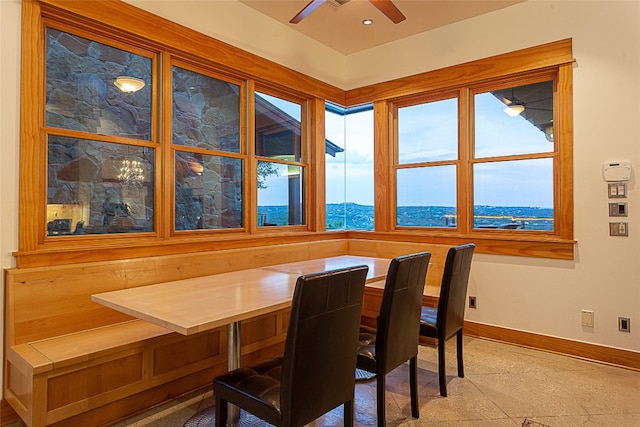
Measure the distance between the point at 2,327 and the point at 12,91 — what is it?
131 cm

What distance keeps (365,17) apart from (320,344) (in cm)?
330

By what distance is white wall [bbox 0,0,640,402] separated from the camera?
9.69ft

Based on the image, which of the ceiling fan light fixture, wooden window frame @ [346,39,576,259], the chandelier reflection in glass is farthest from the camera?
the ceiling fan light fixture

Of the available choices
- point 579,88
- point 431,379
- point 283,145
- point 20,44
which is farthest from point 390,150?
point 20,44

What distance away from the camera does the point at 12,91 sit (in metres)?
2.21

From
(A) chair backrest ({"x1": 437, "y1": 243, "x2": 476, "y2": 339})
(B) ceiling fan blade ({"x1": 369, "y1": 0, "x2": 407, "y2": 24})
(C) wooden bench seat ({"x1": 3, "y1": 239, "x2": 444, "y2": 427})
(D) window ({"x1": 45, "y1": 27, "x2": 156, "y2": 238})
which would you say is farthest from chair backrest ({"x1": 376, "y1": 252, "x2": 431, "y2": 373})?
(D) window ({"x1": 45, "y1": 27, "x2": 156, "y2": 238})

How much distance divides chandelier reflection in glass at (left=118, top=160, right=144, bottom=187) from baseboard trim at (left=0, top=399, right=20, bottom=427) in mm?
1441

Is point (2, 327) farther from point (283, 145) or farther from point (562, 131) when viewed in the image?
point (562, 131)

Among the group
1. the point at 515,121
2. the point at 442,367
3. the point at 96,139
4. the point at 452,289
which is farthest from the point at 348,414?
the point at 515,121

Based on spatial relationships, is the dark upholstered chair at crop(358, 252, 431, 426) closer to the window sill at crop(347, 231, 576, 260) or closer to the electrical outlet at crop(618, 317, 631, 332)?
the window sill at crop(347, 231, 576, 260)

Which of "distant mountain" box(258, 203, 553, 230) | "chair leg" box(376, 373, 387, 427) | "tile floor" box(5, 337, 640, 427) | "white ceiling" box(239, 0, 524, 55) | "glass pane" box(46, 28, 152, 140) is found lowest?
"tile floor" box(5, 337, 640, 427)

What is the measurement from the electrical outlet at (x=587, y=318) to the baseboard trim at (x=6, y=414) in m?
3.93

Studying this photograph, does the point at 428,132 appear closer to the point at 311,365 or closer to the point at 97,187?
the point at 97,187

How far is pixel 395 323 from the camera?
2.00 meters
